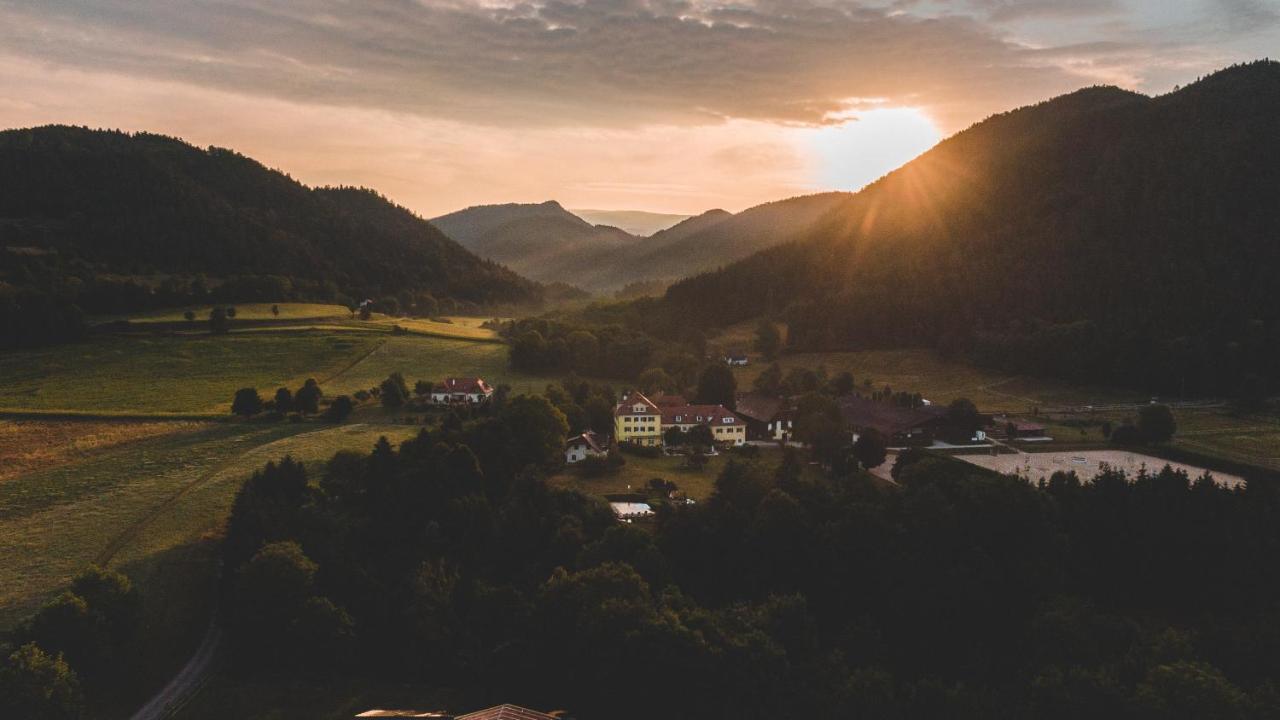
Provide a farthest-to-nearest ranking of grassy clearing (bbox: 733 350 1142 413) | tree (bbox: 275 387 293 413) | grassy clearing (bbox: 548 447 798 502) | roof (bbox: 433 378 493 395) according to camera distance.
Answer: grassy clearing (bbox: 733 350 1142 413), roof (bbox: 433 378 493 395), tree (bbox: 275 387 293 413), grassy clearing (bbox: 548 447 798 502)

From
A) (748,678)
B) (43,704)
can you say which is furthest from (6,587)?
(748,678)

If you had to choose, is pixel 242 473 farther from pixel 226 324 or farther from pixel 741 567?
pixel 226 324

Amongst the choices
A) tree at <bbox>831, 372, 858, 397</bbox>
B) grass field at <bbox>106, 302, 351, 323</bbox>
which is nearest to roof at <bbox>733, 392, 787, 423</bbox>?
tree at <bbox>831, 372, 858, 397</bbox>

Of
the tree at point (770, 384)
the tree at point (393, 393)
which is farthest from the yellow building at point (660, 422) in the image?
the tree at point (393, 393)

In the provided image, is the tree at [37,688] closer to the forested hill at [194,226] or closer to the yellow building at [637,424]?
the yellow building at [637,424]

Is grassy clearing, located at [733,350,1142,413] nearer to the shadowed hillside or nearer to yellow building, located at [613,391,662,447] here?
yellow building, located at [613,391,662,447]

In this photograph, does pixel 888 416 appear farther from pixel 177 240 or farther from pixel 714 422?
pixel 177 240
